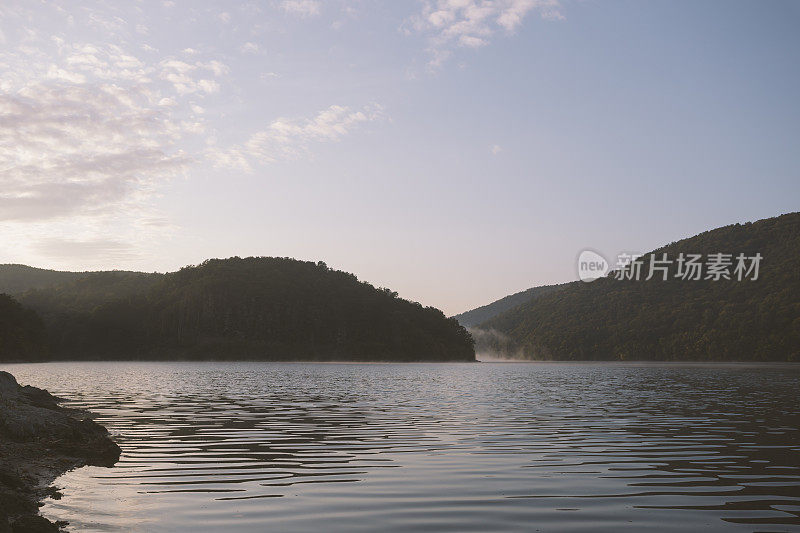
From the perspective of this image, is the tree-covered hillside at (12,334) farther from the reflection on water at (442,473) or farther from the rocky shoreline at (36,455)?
the rocky shoreline at (36,455)

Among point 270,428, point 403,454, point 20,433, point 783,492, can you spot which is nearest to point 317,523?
point 403,454

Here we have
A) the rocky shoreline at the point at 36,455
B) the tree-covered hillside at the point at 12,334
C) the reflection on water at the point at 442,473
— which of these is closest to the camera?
the reflection on water at the point at 442,473

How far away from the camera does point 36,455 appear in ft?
68.5

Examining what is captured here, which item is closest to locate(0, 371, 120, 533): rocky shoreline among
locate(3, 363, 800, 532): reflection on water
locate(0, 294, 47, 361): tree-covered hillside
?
locate(3, 363, 800, 532): reflection on water

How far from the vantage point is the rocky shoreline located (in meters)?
13.9

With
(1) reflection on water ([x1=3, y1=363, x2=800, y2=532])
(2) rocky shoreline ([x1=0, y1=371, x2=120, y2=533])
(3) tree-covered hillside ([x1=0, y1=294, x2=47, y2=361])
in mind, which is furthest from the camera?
(3) tree-covered hillside ([x1=0, y1=294, x2=47, y2=361])

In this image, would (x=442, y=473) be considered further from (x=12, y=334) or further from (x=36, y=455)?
(x=12, y=334)

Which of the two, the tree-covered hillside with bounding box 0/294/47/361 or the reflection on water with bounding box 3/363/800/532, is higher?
the tree-covered hillside with bounding box 0/294/47/361

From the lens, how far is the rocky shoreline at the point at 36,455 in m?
13.9

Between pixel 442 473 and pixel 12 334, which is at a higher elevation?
pixel 12 334

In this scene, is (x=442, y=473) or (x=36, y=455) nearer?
(x=442, y=473)

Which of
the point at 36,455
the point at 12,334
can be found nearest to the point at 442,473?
the point at 36,455

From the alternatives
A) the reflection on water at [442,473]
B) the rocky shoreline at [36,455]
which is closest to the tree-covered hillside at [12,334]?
the reflection on water at [442,473]

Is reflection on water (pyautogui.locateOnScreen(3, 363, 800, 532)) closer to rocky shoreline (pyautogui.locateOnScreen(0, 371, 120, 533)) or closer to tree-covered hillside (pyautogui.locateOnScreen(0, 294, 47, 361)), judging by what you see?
rocky shoreline (pyautogui.locateOnScreen(0, 371, 120, 533))
